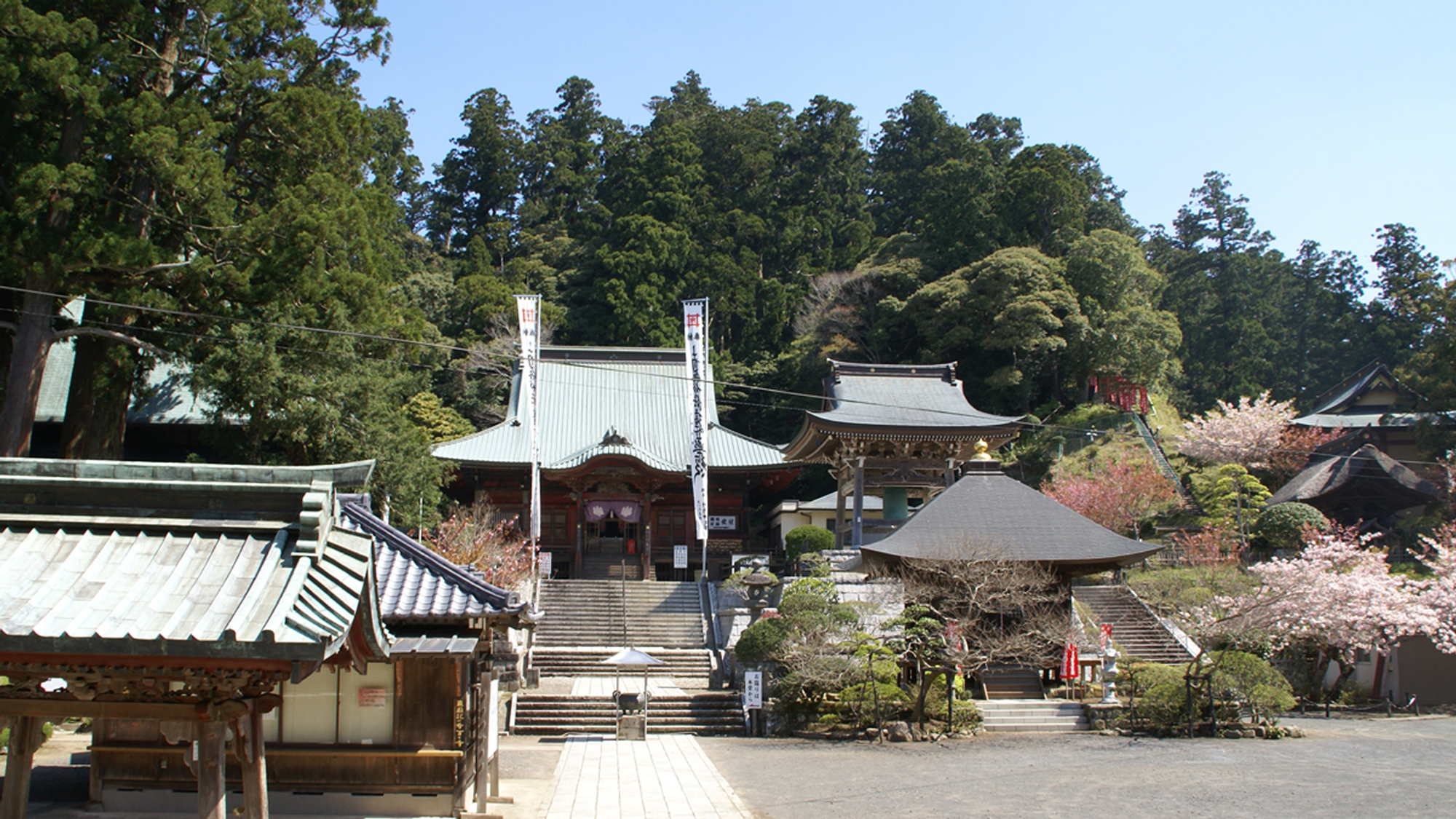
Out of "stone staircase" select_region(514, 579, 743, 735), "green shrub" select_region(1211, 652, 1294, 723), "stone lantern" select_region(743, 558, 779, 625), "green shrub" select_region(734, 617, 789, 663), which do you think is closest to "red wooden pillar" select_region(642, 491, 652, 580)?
"stone staircase" select_region(514, 579, 743, 735)

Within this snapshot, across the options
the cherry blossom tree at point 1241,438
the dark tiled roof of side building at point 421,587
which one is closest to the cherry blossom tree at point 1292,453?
the cherry blossom tree at point 1241,438

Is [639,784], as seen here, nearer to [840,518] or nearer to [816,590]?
[816,590]

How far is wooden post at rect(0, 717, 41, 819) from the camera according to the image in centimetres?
462

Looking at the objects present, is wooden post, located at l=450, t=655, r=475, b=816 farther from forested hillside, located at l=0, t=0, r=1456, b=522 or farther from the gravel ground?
forested hillside, located at l=0, t=0, r=1456, b=522

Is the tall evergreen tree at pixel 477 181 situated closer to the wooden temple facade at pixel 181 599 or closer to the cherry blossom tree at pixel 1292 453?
the cherry blossom tree at pixel 1292 453

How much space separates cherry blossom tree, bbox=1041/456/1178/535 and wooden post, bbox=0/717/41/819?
22.5 m

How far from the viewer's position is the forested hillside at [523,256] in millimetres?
14359

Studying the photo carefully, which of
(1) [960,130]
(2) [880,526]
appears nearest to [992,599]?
(2) [880,526]

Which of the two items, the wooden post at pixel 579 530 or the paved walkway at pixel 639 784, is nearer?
the paved walkway at pixel 639 784

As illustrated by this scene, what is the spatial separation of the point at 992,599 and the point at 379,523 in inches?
407

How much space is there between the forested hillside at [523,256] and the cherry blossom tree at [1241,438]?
383 cm

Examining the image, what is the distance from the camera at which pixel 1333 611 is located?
16.9m

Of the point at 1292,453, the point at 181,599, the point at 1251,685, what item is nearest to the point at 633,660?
the point at 1251,685

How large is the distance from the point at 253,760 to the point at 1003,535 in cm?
1343
